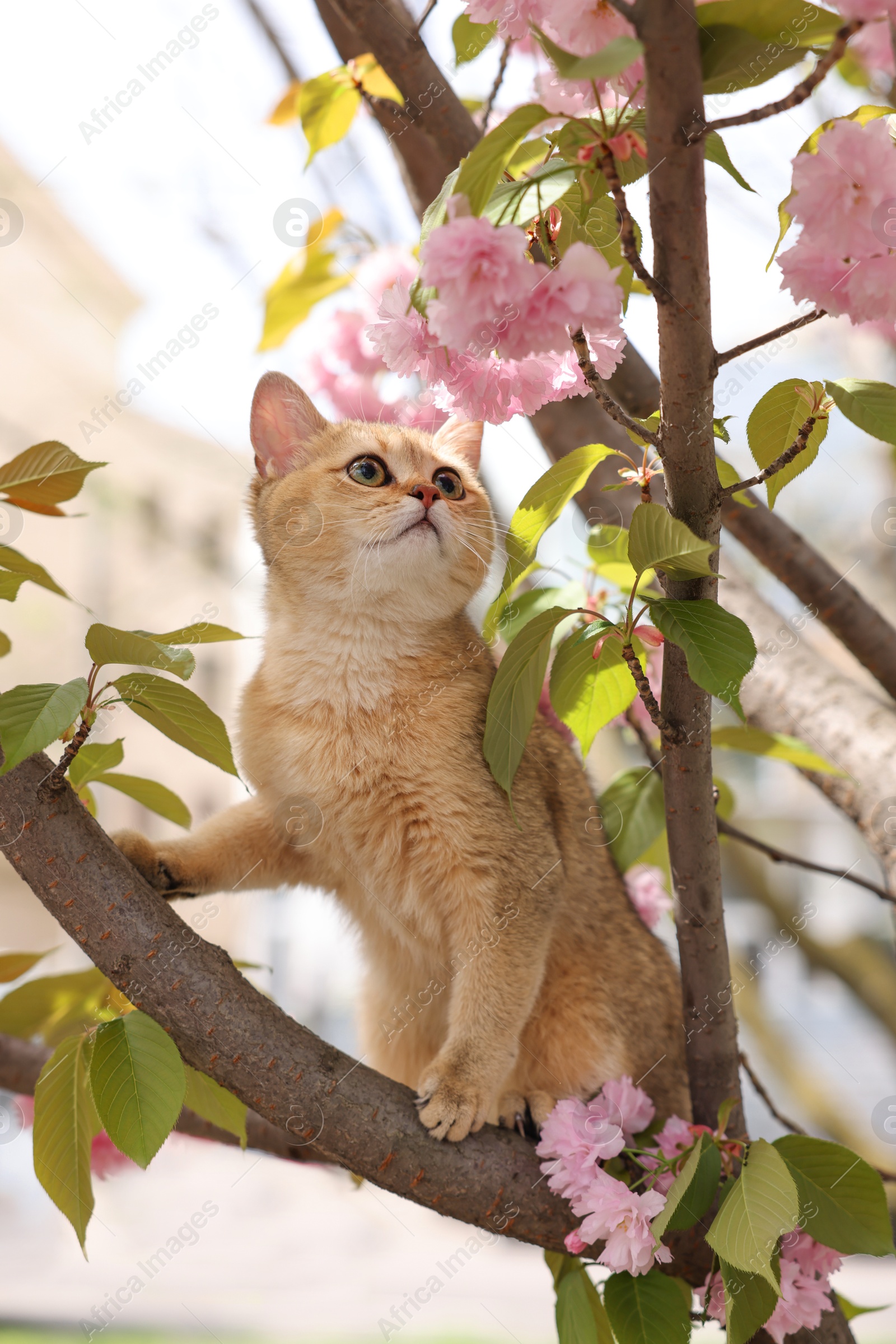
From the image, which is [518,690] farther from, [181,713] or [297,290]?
[297,290]

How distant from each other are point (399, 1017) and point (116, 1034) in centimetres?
82

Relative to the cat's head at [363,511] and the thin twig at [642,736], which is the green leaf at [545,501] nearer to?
the cat's head at [363,511]

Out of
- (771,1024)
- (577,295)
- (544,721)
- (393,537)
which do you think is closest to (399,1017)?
(544,721)

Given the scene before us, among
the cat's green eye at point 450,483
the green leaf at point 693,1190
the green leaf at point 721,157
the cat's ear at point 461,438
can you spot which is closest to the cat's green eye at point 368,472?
the cat's green eye at point 450,483

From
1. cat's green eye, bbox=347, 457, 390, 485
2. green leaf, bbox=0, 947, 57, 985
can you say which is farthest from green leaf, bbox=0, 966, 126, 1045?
cat's green eye, bbox=347, 457, 390, 485

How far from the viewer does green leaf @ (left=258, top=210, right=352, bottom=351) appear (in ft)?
7.45

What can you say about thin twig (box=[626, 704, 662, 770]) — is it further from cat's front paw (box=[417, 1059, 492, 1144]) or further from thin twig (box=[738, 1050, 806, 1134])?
cat's front paw (box=[417, 1059, 492, 1144])

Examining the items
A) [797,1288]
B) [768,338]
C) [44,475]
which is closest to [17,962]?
[44,475]

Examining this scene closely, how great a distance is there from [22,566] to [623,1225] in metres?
1.18

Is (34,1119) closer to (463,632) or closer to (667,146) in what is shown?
(463,632)

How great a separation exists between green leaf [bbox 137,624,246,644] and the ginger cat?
560 mm

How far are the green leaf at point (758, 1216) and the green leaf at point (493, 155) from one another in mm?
1113

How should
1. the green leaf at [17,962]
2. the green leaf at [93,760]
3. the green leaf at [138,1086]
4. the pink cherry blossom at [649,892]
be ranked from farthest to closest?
the pink cherry blossom at [649,892] → the green leaf at [17,962] → the green leaf at [93,760] → the green leaf at [138,1086]

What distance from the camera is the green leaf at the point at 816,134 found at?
92cm
